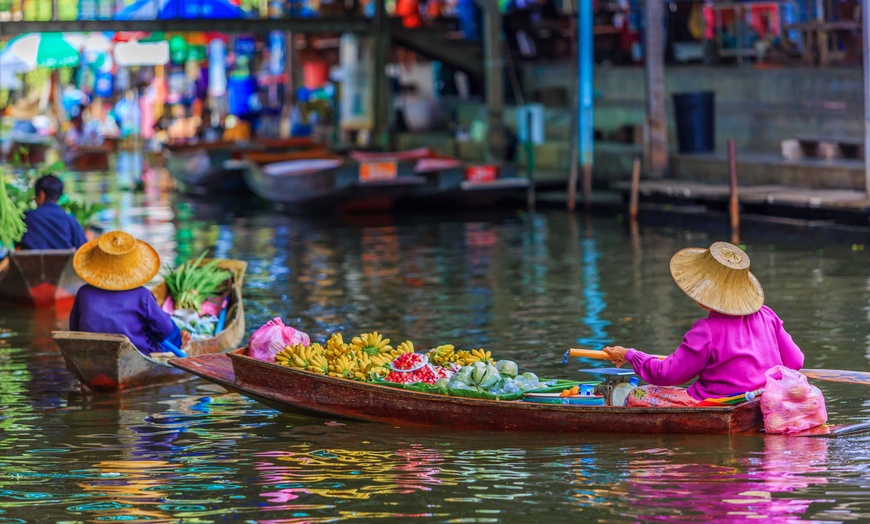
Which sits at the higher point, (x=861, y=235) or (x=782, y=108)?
(x=782, y=108)

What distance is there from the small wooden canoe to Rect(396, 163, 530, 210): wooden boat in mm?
14664

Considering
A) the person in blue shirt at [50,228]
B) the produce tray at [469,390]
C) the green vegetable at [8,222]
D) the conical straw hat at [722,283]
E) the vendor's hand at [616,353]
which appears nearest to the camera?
the conical straw hat at [722,283]

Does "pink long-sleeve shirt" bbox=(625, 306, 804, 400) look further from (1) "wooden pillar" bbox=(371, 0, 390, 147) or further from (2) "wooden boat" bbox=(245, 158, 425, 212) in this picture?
(1) "wooden pillar" bbox=(371, 0, 390, 147)

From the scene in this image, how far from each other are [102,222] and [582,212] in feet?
25.6

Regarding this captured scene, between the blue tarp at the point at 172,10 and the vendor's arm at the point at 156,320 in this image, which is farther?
the blue tarp at the point at 172,10

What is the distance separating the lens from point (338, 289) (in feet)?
49.7

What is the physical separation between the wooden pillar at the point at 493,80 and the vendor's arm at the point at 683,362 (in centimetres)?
1837

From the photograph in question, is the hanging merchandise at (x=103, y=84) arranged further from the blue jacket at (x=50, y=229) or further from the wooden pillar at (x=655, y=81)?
the blue jacket at (x=50, y=229)

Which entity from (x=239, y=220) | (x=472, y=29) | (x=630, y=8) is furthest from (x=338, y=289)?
(x=472, y=29)

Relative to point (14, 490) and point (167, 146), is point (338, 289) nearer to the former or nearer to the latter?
point (14, 490)

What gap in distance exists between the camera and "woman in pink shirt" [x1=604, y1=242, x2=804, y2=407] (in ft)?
25.2

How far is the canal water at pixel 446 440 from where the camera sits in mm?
6957

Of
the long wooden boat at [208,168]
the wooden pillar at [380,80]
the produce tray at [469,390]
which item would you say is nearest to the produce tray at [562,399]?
the produce tray at [469,390]

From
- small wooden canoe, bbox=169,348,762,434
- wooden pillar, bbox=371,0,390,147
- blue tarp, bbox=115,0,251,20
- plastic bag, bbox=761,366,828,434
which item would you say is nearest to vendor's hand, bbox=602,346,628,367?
small wooden canoe, bbox=169,348,762,434
